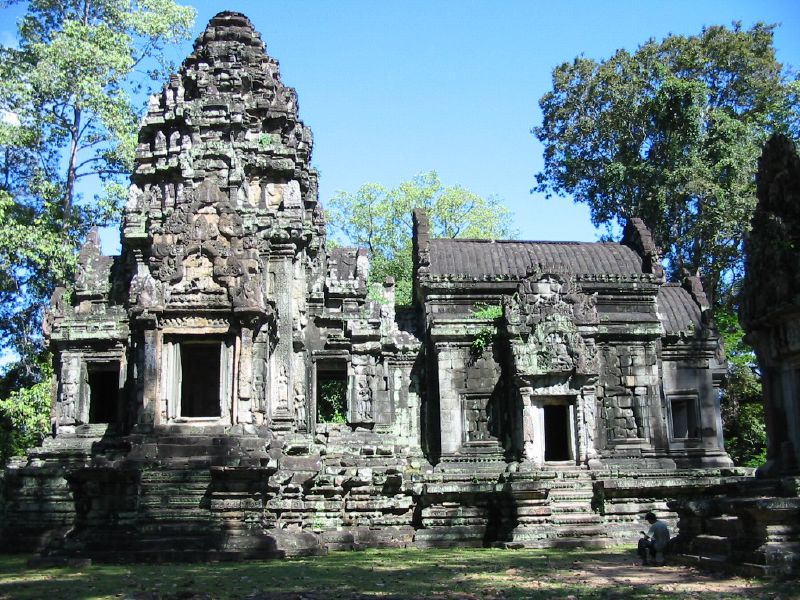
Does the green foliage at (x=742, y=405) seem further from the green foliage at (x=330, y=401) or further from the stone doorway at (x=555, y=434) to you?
the green foliage at (x=330, y=401)

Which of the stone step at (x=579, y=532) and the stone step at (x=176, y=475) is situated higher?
the stone step at (x=176, y=475)

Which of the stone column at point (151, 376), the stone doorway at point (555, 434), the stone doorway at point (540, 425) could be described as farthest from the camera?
the stone doorway at point (555, 434)

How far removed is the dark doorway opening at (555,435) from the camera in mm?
23578

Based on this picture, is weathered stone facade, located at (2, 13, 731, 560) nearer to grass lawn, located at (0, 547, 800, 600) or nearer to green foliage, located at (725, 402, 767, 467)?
grass lawn, located at (0, 547, 800, 600)

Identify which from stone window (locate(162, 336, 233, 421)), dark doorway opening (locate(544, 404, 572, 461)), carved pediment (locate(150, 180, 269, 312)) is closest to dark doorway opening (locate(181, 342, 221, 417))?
stone window (locate(162, 336, 233, 421))

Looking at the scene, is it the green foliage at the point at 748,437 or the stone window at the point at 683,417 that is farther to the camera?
the green foliage at the point at 748,437

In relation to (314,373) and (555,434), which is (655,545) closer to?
(555,434)

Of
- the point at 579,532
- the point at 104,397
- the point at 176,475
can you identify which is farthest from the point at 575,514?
the point at 104,397

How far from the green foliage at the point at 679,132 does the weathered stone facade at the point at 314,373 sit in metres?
7.98

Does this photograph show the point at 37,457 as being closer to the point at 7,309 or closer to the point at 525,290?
the point at 7,309

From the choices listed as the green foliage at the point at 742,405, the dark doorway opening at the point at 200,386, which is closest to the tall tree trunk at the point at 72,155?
the dark doorway opening at the point at 200,386

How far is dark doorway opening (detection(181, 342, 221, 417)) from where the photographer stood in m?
19.2

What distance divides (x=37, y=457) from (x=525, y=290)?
40.4 ft

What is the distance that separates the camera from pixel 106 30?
29.9 meters
